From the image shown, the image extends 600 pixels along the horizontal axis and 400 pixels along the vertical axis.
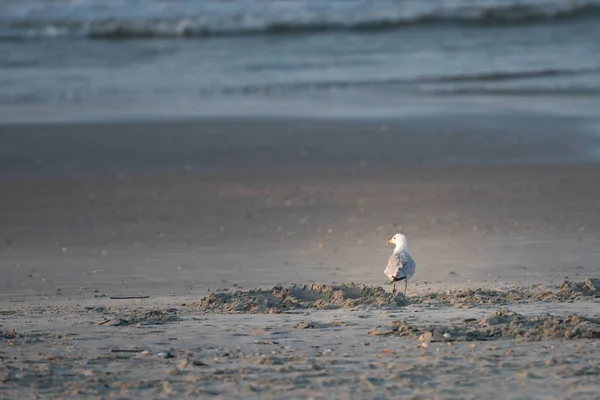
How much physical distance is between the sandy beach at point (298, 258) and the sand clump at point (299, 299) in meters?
0.01

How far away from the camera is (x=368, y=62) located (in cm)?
2016

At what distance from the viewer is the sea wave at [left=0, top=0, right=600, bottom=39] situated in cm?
2511

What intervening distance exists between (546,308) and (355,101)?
394 inches

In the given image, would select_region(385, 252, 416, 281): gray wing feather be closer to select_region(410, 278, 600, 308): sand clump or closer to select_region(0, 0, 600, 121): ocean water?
select_region(410, 278, 600, 308): sand clump

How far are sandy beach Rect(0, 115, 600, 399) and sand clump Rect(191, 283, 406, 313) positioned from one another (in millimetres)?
14

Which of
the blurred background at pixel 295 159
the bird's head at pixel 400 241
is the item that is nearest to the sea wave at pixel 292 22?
the blurred background at pixel 295 159

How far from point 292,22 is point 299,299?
19688mm

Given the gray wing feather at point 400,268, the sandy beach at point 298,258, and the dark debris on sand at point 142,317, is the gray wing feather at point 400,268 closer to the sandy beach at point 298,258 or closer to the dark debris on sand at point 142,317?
the sandy beach at point 298,258

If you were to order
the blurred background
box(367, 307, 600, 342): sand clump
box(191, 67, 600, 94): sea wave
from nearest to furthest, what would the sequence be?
box(367, 307, 600, 342): sand clump, the blurred background, box(191, 67, 600, 94): sea wave

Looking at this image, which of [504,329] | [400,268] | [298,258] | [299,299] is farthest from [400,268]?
[298,258]

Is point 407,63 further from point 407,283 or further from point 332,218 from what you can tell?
point 407,283

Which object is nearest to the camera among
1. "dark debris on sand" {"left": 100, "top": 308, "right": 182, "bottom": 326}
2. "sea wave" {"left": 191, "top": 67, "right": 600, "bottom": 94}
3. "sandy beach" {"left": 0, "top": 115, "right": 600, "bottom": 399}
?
"sandy beach" {"left": 0, "top": 115, "right": 600, "bottom": 399}

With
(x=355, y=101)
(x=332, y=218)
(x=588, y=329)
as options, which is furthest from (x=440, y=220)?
(x=355, y=101)

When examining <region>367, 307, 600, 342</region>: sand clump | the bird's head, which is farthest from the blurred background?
<region>367, 307, 600, 342</region>: sand clump
